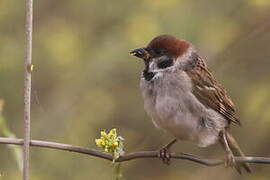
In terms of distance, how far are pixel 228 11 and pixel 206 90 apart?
134 centimetres

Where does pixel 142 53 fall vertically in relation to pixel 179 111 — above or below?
above

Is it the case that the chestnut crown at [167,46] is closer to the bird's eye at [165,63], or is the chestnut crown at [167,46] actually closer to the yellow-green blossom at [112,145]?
the bird's eye at [165,63]

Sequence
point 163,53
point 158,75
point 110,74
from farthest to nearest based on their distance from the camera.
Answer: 1. point 110,74
2. point 163,53
3. point 158,75

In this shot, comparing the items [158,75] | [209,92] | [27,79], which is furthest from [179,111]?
[27,79]

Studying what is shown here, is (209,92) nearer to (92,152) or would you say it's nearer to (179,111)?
(179,111)

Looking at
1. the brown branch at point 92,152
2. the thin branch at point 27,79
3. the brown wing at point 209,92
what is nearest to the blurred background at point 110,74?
the brown wing at point 209,92

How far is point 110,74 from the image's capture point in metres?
5.28

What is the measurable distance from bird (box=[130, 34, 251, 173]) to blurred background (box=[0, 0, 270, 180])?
32cm

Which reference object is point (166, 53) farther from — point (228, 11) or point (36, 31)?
point (36, 31)

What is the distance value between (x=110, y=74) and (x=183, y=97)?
5.29 ft

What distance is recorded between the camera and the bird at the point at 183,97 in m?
3.71

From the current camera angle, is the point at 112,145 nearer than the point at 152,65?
Yes

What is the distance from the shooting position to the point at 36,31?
587 cm

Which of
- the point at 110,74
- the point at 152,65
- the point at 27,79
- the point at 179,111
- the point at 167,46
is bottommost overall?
the point at 27,79
